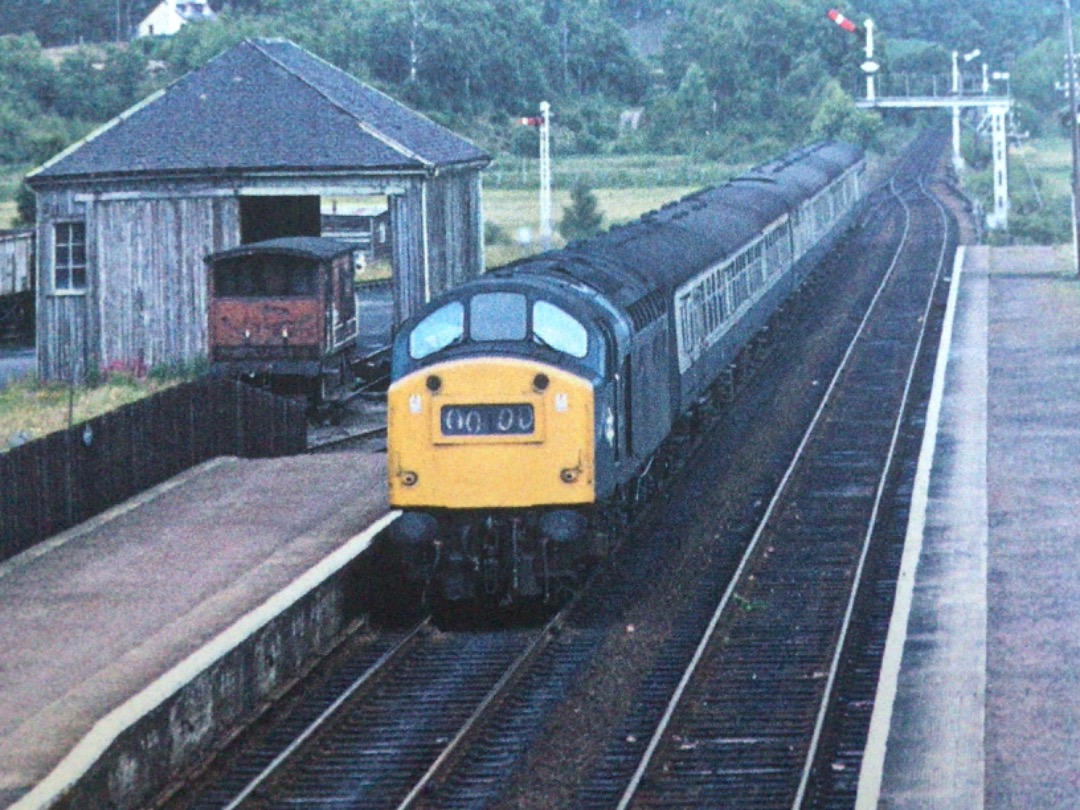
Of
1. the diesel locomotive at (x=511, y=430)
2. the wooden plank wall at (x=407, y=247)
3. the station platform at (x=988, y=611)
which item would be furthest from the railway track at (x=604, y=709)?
the wooden plank wall at (x=407, y=247)

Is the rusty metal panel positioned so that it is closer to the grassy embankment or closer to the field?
the grassy embankment

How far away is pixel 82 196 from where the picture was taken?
30.8 m

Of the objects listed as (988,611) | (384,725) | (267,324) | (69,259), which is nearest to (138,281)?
(69,259)

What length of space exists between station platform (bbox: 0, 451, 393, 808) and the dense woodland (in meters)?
28.6

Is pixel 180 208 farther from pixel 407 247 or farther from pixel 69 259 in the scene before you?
pixel 407 247

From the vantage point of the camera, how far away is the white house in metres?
94.7

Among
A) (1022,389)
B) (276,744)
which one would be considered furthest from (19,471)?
(1022,389)

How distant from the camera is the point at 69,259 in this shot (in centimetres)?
3108

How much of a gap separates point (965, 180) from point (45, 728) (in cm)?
7597

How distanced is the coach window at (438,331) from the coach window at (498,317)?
0.11 m

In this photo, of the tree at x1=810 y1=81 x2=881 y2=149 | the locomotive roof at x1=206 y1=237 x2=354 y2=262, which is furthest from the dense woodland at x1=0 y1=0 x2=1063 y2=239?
Result: the locomotive roof at x1=206 y1=237 x2=354 y2=262

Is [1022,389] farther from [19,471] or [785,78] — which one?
[785,78]

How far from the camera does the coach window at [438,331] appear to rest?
16.7 metres

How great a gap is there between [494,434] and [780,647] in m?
2.87
